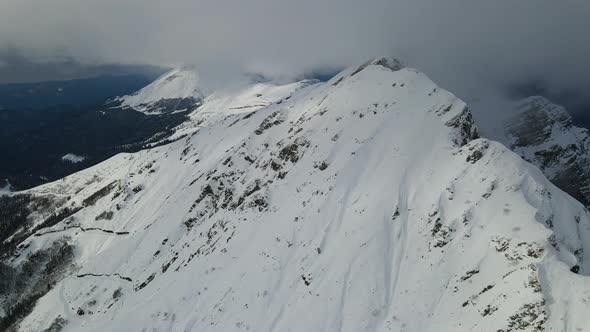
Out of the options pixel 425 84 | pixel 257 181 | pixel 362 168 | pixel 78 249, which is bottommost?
pixel 78 249

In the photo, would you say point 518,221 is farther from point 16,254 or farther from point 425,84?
point 16,254

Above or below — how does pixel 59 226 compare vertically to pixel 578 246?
below

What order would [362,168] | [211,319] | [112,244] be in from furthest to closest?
[112,244] < [362,168] < [211,319]

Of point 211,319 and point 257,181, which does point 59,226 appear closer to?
point 257,181

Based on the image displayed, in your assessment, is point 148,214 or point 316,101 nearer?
point 316,101

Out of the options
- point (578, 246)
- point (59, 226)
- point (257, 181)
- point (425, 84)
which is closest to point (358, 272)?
point (578, 246)

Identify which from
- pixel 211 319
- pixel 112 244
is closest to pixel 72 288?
pixel 112 244

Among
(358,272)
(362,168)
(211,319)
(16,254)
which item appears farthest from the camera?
(16,254)
